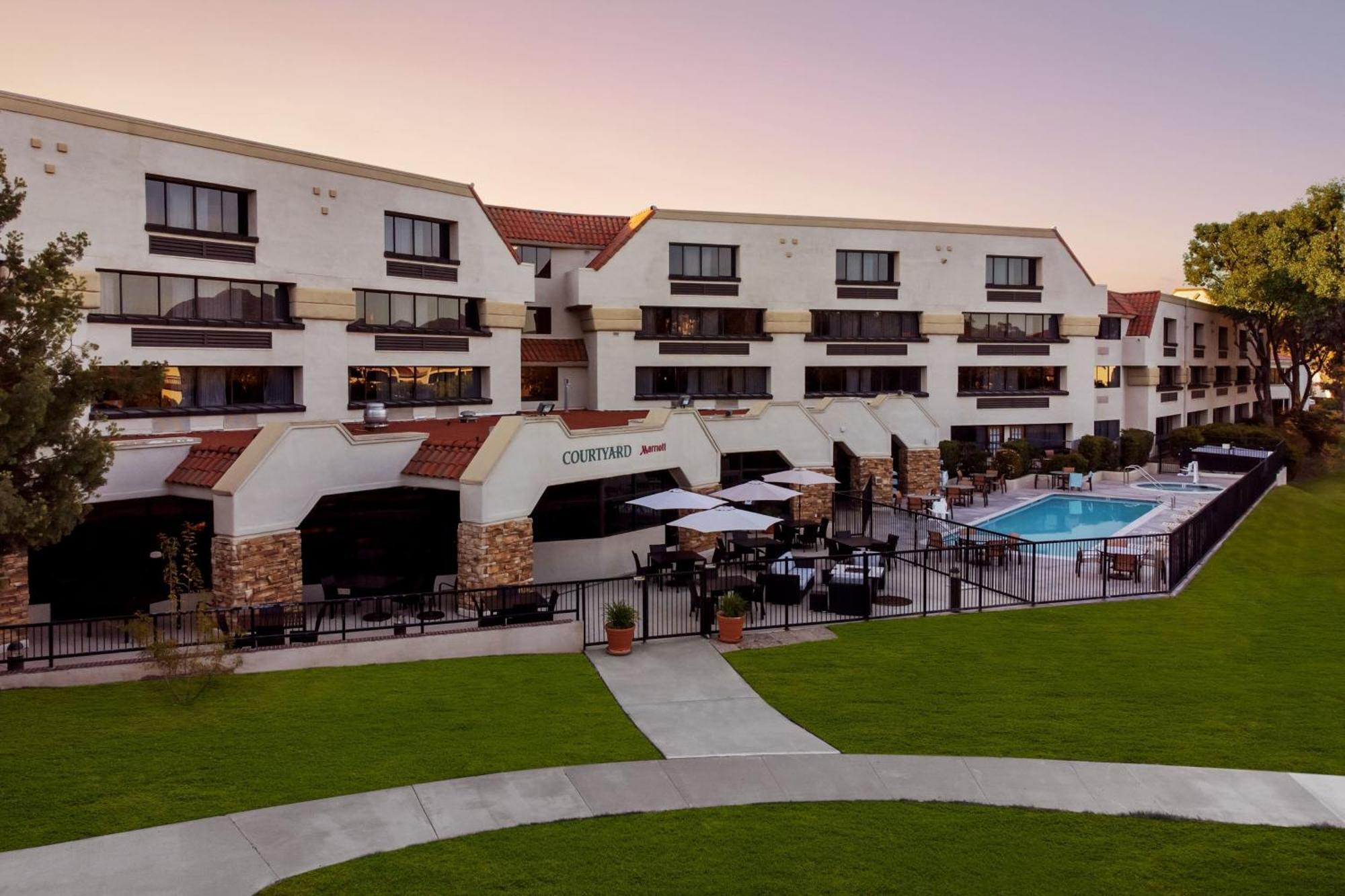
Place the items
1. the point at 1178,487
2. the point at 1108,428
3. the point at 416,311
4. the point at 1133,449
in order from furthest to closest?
the point at 1108,428, the point at 1133,449, the point at 1178,487, the point at 416,311

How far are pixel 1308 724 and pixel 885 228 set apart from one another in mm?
36704

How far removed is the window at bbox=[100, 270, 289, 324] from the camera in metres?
27.3

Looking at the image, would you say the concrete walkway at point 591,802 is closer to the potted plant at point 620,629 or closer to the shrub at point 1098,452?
the potted plant at point 620,629

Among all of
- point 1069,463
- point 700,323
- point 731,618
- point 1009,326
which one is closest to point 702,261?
point 700,323

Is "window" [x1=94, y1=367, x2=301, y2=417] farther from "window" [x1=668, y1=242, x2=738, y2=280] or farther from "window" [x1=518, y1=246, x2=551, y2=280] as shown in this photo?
"window" [x1=668, y1=242, x2=738, y2=280]

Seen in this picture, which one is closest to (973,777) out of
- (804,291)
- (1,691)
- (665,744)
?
(665,744)

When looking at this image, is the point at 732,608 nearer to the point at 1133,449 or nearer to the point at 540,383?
the point at 540,383

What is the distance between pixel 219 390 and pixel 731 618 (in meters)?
19.0

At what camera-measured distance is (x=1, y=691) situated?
1535 centimetres

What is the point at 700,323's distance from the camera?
45625mm

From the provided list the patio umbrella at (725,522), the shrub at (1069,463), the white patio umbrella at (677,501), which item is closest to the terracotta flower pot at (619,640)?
the patio umbrella at (725,522)

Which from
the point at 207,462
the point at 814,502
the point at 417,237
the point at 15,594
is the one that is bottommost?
the point at 15,594

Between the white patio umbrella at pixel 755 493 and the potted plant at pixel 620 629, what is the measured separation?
9.60 m

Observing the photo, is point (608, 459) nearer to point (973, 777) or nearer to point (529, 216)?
point (973, 777)
